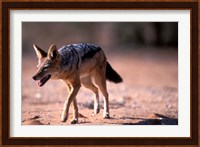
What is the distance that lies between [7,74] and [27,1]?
104 cm

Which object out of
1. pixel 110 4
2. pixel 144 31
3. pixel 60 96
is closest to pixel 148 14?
pixel 110 4

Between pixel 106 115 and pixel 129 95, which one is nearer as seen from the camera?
pixel 106 115

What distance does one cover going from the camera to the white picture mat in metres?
7.68

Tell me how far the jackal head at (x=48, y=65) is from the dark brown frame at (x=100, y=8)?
1.69ft


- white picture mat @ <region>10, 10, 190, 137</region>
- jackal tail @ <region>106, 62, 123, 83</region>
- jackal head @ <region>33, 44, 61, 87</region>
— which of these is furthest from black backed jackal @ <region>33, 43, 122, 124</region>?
white picture mat @ <region>10, 10, 190, 137</region>

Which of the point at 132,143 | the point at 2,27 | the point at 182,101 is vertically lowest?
the point at 132,143

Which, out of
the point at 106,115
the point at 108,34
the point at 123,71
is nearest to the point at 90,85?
the point at 106,115

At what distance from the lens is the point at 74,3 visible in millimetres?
7621

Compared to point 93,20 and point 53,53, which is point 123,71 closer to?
point 53,53

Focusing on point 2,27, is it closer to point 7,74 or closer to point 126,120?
point 7,74

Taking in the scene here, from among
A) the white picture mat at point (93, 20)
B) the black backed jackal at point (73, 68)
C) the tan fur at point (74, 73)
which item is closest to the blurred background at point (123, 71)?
the tan fur at point (74, 73)

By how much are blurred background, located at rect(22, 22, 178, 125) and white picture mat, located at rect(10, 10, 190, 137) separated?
0.62 meters

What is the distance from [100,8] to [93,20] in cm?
21

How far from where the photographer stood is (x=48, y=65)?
797 centimetres
